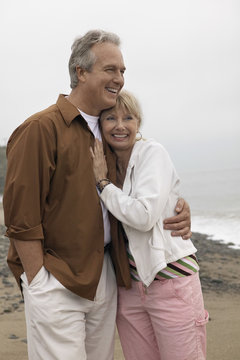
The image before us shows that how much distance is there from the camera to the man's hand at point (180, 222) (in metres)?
3.09

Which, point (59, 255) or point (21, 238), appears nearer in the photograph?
point (21, 238)

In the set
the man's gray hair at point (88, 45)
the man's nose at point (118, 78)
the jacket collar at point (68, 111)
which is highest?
the man's gray hair at point (88, 45)

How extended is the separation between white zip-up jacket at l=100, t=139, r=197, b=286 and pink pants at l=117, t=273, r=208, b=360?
0.54ft

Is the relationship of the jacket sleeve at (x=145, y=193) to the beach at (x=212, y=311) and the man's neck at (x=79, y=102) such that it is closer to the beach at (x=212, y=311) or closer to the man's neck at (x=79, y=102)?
the man's neck at (x=79, y=102)

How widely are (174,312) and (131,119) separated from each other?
4.44ft

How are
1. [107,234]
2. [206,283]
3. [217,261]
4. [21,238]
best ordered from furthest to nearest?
[217,261], [206,283], [107,234], [21,238]

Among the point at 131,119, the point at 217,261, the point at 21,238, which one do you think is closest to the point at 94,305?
the point at 21,238

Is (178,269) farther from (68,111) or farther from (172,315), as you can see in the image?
(68,111)

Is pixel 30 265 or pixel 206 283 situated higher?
pixel 30 265

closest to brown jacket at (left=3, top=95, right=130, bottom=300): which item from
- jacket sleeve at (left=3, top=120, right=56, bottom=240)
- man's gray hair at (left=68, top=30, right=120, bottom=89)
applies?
jacket sleeve at (left=3, top=120, right=56, bottom=240)

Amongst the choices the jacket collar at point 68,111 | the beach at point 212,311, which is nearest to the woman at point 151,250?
the jacket collar at point 68,111

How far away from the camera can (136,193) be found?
2.96 m

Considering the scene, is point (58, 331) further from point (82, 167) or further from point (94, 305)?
point (82, 167)

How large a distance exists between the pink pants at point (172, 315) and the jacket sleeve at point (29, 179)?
34.6 inches
